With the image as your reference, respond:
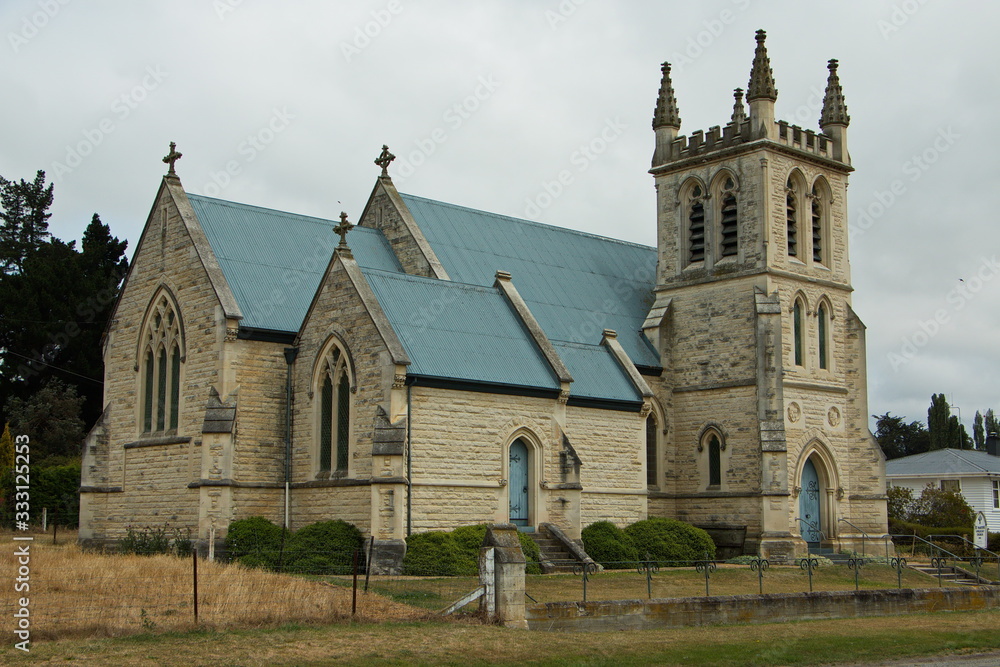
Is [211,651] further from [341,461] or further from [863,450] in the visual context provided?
[863,450]

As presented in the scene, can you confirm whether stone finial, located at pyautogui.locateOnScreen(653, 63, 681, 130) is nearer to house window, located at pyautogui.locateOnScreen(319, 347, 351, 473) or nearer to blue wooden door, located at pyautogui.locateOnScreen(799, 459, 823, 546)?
blue wooden door, located at pyautogui.locateOnScreen(799, 459, 823, 546)

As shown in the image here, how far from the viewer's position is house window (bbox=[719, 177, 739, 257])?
37219 mm

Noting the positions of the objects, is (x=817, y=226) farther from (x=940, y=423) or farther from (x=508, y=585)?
(x=940, y=423)

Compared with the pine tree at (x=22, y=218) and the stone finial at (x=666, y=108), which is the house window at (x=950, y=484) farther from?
the pine tree at (x=22, y=218)

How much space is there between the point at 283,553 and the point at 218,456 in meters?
3.53

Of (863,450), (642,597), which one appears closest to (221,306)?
(642,597)

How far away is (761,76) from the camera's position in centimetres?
3625

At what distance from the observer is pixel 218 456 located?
1148 inches

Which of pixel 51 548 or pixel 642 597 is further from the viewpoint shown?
pixel 51 548

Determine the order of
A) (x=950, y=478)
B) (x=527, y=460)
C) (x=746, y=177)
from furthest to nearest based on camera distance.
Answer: (x=950, y=478) < (x=746, y=177) < (x=527, y=460)

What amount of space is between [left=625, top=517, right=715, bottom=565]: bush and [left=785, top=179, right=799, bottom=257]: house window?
9752 millimetres

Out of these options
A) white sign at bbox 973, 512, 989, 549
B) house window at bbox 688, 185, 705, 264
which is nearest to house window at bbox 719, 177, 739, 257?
house window at bbox 688, 185, 705, 264

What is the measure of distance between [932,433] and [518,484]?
61.7 metres

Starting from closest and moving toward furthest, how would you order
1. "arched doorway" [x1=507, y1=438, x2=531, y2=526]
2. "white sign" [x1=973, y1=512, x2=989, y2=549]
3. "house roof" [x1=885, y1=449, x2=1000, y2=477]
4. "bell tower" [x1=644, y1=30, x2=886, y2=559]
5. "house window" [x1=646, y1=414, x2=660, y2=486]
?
"arched doorway" [x1=507, y1=438, x2=531, y2=526], "bell tower" [x1=644, y1=30, x2=886, y2=559], "house window" [x1=646, y1=414, x2=660, y2=486], "white sign" [x1=973, y1=512, x2=989, y2=549], "house roof" [x1=885, y1=449, x2=1000, y2=477]
